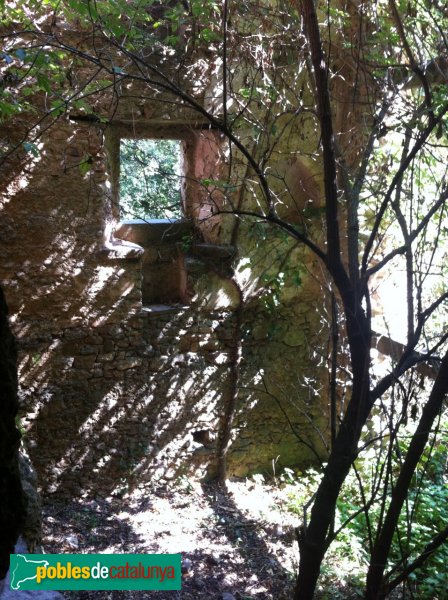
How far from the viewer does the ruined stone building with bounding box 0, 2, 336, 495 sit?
378cm

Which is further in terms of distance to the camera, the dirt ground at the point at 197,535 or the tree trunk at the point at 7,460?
the dirt ground at the point at 197,535

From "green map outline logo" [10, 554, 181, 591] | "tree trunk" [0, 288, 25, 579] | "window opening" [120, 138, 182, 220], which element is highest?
"window opening" [120, 138, 182, 220]

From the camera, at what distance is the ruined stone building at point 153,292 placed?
3.78m

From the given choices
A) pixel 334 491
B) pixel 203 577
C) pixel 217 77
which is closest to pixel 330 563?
pixel 203 577

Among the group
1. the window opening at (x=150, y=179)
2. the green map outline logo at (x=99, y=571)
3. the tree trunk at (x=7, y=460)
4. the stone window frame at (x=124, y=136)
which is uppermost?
the window opening at (x=150, y=179)

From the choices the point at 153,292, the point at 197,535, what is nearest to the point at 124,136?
the point at 153,292

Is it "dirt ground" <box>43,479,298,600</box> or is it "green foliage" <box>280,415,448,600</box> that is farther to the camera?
"green foliage" <box>280,415,448,600</box>

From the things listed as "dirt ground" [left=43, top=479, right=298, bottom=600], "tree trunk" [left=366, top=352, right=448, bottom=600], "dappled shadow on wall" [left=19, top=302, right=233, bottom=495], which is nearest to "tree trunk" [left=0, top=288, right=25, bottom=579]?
"tree trunk" [left=366, top=352, right=448, bottom=600]

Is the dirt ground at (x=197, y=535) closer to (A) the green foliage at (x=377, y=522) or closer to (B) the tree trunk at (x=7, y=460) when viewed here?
(A) the green foliage at (x=377, y=522)

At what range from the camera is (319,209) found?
473cm

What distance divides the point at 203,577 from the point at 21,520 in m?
2.39

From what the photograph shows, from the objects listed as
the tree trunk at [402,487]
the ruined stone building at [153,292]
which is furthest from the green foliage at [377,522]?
the tree trunk at [402,487]

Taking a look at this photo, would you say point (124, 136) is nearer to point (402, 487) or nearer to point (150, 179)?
point (150, 179)

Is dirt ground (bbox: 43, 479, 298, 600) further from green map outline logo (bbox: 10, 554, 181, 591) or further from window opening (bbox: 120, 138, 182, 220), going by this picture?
window opening (bbox: 120, 138, 182, 220)
